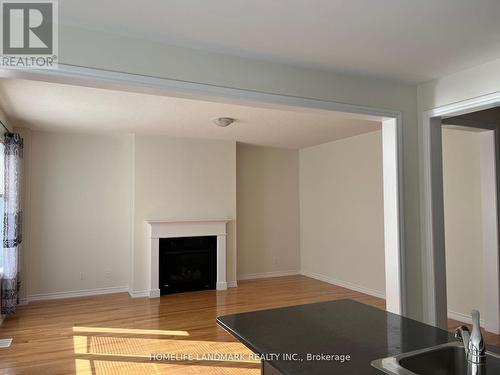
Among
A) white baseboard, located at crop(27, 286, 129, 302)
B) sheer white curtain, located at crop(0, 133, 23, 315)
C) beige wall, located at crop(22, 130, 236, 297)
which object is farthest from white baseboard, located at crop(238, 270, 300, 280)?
sheer white curtain, located at crop(0, 133, 23, 315)

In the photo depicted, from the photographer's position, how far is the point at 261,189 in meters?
7.02

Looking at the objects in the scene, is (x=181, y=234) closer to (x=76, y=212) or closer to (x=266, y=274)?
(x=76, y=212)

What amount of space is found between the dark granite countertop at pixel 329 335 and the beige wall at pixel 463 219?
3.02 m

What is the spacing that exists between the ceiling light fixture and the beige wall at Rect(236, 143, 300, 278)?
206 cm

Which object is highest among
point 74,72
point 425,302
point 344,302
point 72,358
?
point 74,72

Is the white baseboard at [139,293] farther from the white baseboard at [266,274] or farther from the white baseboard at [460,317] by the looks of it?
the white baseboard at [460,317]

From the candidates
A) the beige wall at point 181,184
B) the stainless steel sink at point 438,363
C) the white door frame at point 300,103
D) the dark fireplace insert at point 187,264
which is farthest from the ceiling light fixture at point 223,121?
the stainless steel sink at point 438,363

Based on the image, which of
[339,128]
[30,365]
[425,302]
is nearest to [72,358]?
[30,365]

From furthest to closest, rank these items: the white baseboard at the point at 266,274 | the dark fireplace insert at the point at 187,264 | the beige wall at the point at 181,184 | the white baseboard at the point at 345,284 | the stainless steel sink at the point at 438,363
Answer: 1. the white baseboard at the point at 266,274
2. the dark fireplace insert at the point at 187,264
3. the beige wall at the point at 181,184
4. the white baseboard at the point at 345,284
5. the stainless steel sink at the point at 438,363

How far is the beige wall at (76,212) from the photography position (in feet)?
17.7

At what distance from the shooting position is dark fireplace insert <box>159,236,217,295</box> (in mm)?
5828

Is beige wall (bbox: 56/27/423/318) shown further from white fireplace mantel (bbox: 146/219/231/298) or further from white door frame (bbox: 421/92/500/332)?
white fireplace mantel (bbox: 146/219/231/298)

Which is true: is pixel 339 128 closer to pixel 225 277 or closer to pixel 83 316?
pixel 225 277

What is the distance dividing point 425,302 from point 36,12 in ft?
11.9
